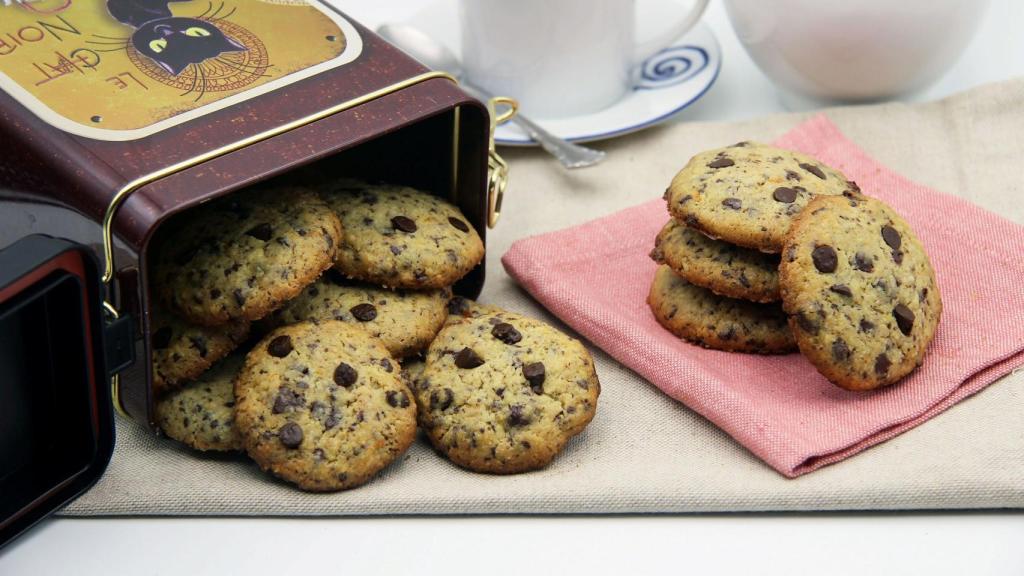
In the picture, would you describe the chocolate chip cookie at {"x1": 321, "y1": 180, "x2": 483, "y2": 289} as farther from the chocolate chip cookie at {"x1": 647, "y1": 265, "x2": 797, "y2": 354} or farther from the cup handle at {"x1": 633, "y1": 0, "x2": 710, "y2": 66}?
the cup handle at {"x1": 633, "y1": 0, "x2": 710, "y2": 66}

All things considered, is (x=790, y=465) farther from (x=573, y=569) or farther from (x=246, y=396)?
(x=246, y=396)

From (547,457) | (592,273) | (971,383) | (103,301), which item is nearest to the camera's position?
(103,301)

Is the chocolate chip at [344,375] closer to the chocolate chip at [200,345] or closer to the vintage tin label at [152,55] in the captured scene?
the chocolate chip at [200,345]

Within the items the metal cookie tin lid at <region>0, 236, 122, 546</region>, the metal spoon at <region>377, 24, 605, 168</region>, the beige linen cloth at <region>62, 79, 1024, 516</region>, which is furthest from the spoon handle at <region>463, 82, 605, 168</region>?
the metal cookie tin lid at <region>0, 236, 122, 546</region>

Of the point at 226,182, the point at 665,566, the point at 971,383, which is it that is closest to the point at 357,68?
the point at 226,182

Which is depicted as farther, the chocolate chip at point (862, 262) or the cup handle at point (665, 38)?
the cup handle at point (665, 38)

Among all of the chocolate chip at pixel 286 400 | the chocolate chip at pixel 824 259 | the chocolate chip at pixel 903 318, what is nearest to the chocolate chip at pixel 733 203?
the chocolate chip at pixel 824 259
